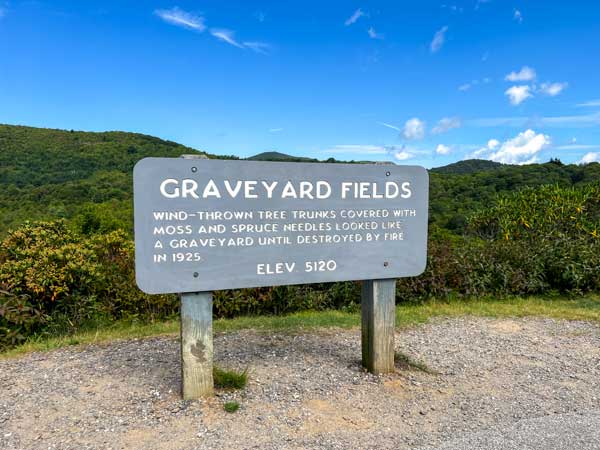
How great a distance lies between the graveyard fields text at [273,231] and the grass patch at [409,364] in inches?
41.0

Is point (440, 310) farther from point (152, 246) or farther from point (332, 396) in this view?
point (152, 246)

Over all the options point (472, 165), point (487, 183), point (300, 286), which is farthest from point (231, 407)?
point (472, 165)

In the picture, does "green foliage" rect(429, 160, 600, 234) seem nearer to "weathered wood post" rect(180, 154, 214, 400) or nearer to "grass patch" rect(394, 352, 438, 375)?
"grass patch" rect(394, 352, 438, 375)

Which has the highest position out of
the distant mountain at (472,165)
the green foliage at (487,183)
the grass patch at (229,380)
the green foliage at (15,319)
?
the distant mountain at (472,165)

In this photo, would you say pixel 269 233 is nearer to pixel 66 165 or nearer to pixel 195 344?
pixel 195 344

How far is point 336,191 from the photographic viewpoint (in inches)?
137

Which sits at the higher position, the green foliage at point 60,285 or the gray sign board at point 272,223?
the gray sign board at point 272,223

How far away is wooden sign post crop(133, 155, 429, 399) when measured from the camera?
303cm

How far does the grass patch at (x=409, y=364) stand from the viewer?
383 cm

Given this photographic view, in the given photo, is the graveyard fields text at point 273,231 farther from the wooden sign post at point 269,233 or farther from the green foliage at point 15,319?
the green foliage at point 15,319

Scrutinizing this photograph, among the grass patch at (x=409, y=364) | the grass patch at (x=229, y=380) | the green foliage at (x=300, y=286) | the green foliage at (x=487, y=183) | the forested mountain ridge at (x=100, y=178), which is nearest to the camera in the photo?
the grass patch at (x=229, y=380)

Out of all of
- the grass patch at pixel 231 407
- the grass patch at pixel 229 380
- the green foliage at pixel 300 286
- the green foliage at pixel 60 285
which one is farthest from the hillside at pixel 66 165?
the grass patch at pixel 231 407

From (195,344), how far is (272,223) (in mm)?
947

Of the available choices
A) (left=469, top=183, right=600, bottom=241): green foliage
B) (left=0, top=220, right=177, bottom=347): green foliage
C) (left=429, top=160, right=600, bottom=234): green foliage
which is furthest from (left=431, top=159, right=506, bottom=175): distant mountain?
(left=0, top=220, right=177, bottom=347): green foliage
